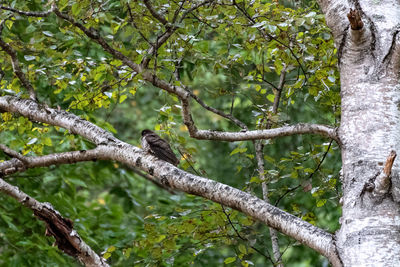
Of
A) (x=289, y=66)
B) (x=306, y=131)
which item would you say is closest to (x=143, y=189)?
(x=289, y=66)

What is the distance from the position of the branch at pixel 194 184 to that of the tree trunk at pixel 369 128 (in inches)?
4.7

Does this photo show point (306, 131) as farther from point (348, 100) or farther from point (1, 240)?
point (1, 240)

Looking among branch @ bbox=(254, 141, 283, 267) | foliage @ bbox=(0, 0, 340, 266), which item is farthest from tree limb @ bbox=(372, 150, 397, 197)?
branch @ bbox=(254, 141, 283, 267)

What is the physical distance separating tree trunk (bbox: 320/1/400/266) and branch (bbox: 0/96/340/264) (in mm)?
119

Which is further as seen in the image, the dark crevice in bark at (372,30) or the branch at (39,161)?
the branch at (39,161)

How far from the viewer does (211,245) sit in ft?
12.6

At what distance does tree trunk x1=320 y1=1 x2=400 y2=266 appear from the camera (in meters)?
2.19

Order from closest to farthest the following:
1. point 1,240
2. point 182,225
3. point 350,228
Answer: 1. point 350,228
2. point 182,225
3. point 1,240

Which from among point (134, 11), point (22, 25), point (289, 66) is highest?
point (22, 25)

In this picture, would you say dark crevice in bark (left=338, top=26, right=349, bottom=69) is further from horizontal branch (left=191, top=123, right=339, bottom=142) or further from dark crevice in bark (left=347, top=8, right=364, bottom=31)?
horizontal branch (left=191, top=123, right=339, bottom=142)

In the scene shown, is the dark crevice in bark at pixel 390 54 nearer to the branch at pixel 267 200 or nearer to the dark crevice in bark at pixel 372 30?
the dark crevice in bark at pixel 372 30

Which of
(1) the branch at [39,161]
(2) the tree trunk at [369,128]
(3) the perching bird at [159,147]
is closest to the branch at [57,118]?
(1) the branch at [39,161]

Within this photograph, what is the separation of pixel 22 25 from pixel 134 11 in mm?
2742

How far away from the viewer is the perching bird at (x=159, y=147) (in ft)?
14.1
